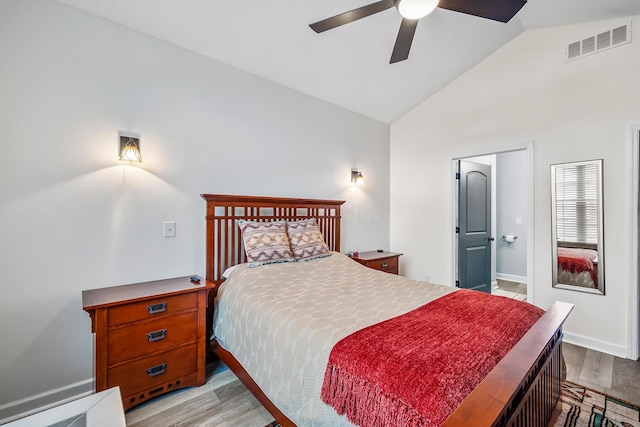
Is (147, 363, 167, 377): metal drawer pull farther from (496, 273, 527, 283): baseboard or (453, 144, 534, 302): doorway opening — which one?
(496, 273, 527, 283): baseboard

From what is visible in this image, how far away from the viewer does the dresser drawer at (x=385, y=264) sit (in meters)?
3.44

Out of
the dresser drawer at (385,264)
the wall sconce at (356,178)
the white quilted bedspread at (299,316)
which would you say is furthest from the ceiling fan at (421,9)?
the dresser drawer at (385,264)

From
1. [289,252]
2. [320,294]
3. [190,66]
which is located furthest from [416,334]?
[190,66]

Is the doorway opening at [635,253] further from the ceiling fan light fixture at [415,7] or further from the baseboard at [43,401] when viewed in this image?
the baseboard at [43,401]

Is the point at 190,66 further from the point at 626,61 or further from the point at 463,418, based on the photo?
the point at 626,61

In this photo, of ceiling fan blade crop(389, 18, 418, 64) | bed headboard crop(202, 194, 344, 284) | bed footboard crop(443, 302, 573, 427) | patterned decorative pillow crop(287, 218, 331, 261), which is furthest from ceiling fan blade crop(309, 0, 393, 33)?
bed footboard crop(443, 302, 573, 427)

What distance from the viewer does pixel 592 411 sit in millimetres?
1820

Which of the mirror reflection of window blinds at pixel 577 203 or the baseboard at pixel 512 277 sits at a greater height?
the mirror reflection of window blinds at pixel 577 203

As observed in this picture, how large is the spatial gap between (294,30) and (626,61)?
298cm

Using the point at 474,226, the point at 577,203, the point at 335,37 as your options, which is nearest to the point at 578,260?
the point at 577,203

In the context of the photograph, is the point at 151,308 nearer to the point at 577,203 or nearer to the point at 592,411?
the point at 592,411

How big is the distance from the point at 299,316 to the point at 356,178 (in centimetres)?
254

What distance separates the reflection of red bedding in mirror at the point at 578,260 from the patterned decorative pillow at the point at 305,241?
2384 millimetres

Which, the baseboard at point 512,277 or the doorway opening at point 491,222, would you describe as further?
the baseboard at point 512,277
